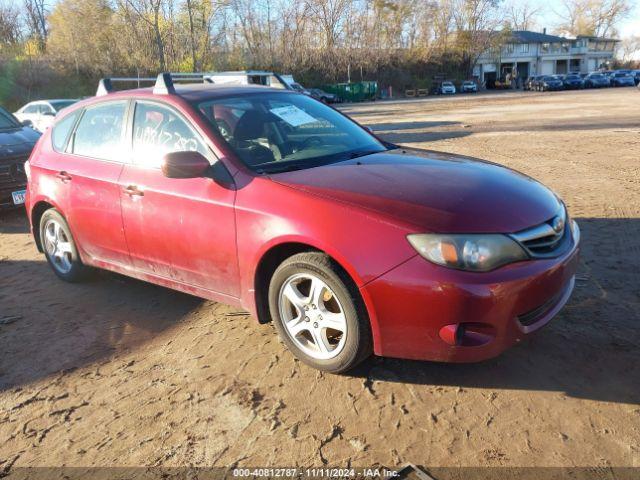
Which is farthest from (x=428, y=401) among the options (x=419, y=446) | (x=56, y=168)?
(x=56, y=168)

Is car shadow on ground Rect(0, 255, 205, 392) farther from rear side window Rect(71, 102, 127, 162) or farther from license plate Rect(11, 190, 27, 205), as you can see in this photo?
license plate Rect(11, 190, 27, 205)

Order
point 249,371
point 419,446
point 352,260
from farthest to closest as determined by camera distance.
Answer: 1. point 249,371
2. point 352,260
3. point 419,446

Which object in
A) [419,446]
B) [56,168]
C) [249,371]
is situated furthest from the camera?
[56,168]

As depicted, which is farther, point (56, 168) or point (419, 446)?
point (56, 168)

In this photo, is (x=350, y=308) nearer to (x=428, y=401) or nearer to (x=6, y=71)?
(x=428, y=401)

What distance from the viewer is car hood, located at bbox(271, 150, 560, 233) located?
2816 millimetres

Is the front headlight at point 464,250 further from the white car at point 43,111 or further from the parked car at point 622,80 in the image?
the parked car at point 622,80

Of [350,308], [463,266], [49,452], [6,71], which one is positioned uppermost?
[6,71]

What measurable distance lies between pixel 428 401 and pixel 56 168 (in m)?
3.73

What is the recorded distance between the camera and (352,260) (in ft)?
9.31

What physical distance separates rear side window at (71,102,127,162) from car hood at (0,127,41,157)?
3603 mm

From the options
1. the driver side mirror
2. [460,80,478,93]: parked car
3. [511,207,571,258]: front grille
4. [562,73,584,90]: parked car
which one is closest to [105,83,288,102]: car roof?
the driver side mirror

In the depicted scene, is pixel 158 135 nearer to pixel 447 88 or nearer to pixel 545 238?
pixel 545 238

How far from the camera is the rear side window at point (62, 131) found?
4828mm
